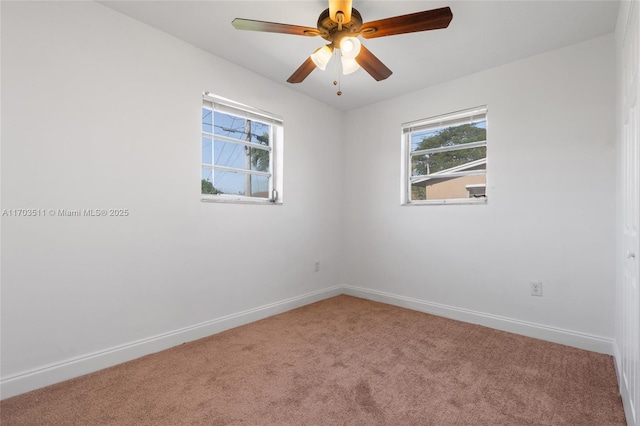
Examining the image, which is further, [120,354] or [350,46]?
[120,354]

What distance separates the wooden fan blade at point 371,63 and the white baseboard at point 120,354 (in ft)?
7.85

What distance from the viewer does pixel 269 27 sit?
1827 mm

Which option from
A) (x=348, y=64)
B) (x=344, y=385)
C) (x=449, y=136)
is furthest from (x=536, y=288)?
(x=348, y=64)

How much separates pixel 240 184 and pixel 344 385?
2037mm

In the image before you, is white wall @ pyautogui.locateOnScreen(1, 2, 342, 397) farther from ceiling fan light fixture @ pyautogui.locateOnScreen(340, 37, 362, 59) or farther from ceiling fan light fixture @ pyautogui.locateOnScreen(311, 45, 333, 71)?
ceiling fan light fixture @ pyautogui.locateOnScreen(340, 37, 362, 59)

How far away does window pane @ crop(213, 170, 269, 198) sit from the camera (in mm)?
2934

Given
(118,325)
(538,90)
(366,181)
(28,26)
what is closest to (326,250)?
(366,181)

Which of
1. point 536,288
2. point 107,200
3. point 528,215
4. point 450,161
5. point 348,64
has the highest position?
point 348,64

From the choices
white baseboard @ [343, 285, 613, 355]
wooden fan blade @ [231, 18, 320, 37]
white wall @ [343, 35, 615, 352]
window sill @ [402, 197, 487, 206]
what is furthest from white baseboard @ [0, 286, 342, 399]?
wooden fan blade @ [231, 18, 320, 37]

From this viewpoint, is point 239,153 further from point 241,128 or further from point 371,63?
point 371,63

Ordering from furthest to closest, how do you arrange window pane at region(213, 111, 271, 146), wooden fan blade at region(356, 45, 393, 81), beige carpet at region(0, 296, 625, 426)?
1. window pane at region(213, 111, 271, 146)
2. wooden fan blade at region(356, 45, 393, 81)
3. beige carpet at region(0, 296, 625, 426)

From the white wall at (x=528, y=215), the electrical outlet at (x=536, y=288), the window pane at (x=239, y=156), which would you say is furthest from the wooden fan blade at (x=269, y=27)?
the electrical outlet at (x=536, y=288)

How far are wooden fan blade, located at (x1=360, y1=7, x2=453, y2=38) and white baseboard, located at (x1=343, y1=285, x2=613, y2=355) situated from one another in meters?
2.52

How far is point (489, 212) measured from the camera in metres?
2.96
